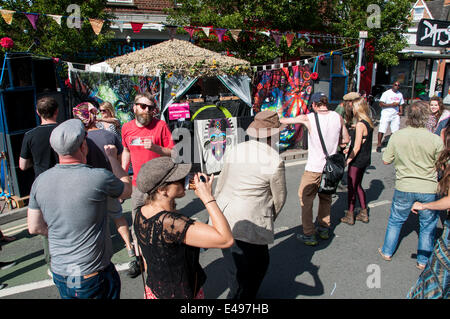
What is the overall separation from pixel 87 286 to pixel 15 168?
15.1ft

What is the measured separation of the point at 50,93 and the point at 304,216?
5.32 meters

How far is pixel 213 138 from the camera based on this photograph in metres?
7.61

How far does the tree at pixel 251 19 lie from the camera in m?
9.96

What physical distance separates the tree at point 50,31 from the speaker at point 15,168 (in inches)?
131

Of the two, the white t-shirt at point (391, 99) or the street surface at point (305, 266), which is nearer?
the street surface at point (305, 266)

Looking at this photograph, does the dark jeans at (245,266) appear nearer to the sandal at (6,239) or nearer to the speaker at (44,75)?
the sandal at (6,239)

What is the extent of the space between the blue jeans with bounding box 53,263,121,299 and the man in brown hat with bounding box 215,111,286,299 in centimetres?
96

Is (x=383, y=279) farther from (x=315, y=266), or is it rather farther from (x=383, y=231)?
(x=383, y=231)

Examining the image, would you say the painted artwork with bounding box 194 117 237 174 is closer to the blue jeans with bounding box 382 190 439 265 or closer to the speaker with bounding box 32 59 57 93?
the speaker with bounding box 32 59 57 93

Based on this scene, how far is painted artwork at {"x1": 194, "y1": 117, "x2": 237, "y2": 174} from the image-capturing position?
746 cm

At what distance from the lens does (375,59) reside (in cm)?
1269

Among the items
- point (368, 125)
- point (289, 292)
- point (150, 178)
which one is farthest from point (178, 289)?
point (368, 125)

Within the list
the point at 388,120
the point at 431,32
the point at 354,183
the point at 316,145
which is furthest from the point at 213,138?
the point at 431,32

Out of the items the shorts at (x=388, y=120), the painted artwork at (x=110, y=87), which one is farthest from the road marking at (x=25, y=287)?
the shorts at (x=388, y=120)
